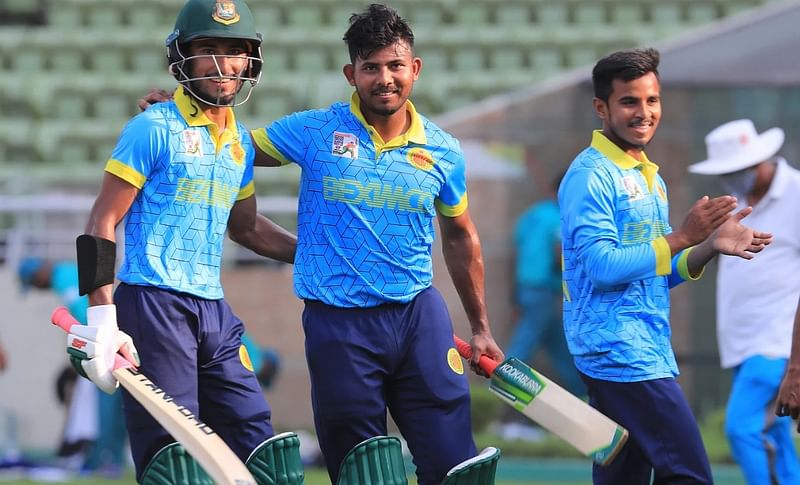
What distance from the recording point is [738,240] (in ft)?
17.3

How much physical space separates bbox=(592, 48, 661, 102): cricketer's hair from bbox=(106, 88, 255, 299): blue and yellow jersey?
1.39 m

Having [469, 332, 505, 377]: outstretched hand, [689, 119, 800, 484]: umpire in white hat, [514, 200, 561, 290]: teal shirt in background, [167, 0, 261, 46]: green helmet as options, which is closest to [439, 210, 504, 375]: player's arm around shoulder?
[469, 332, 505, 377]: outstretched hand

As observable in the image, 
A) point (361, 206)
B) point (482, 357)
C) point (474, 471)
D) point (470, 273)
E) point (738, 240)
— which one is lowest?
point (474, 471)

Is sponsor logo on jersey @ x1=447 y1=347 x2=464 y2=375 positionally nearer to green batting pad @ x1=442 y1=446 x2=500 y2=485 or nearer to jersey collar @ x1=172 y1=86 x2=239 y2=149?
green batting pad @ x1=442 y1=446 x2=500 y2=485

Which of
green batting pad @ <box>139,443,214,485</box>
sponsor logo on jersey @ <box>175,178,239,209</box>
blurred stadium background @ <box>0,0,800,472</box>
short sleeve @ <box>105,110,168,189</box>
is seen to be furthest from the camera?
blurred stadium background @ <box>0,0,800,472</box>

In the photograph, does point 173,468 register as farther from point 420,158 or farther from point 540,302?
point 540,302

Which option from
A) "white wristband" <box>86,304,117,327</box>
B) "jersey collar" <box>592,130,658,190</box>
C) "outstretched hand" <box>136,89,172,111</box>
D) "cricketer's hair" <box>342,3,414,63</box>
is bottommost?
"white wristband" <box>86,304,117,327</box>

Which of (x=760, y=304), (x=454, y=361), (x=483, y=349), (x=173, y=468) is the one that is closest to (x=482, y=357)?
(x=483, y=349)

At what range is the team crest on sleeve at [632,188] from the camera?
217 inches

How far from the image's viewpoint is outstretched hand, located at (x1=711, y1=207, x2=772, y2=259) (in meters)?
5.27

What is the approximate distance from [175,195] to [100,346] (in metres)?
0.60

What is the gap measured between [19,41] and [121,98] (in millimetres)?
1317

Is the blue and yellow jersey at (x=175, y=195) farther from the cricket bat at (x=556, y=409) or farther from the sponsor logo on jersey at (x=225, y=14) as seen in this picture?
the cricket bat at (x=556, y=409)

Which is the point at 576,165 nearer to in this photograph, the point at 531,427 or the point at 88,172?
the point at 531,427
